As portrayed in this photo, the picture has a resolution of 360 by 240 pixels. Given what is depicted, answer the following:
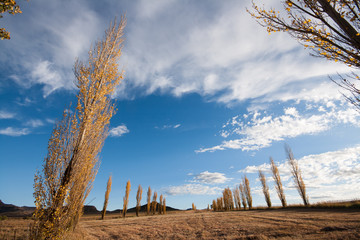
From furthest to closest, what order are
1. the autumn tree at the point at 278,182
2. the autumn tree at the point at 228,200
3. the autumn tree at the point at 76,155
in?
the autumn tree at the point at 228,200 → the autumn tree at the point at 278,182 → the autumn tree at the point at 76,155

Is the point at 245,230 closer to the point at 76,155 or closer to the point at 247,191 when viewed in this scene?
the point at 76,155

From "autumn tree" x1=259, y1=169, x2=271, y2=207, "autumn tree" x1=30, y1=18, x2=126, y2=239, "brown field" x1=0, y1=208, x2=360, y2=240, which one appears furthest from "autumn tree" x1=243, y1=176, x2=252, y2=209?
"autumn tree" x1=30, y1=18, x2=126, y2=239

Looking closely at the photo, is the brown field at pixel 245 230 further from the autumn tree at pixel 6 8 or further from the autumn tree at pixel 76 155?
the autumn tree at pixel 6 8

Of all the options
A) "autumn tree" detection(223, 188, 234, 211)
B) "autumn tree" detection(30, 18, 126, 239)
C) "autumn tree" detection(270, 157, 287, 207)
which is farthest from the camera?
"autumn tree" detection(223, 188, 234, 211)

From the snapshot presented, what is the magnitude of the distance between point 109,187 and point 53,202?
89.9 feet

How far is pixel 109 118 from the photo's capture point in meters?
6.62

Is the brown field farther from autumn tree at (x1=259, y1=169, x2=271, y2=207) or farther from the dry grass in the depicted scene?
autumn tree at (x1=259, y1=169, x2=271, y2=207)

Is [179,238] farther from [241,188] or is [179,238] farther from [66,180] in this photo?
[241,188]

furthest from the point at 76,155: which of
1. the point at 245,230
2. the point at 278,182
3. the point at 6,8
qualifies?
the point at 278,182

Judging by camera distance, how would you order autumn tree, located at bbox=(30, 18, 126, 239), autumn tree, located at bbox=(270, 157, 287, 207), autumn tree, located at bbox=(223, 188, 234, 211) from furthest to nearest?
1. autumn tree, located at bbox=(223, 188, 234, 211)
2. autumn tree, located at bbox=(270, 157, 287, 207)
3. autumn tree, located at bbox=(30, 18, 126, 239)

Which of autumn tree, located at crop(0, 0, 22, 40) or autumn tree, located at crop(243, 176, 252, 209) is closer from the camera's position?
autumn tree, located at crop(0, 0, 22, 40)

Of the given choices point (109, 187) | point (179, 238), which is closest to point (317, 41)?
point (179, 238)

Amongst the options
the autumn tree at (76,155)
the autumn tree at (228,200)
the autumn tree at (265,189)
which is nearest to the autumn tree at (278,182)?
the autumn tree at (265,189)

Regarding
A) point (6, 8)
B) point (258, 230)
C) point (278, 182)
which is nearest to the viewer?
point (6, 8)
